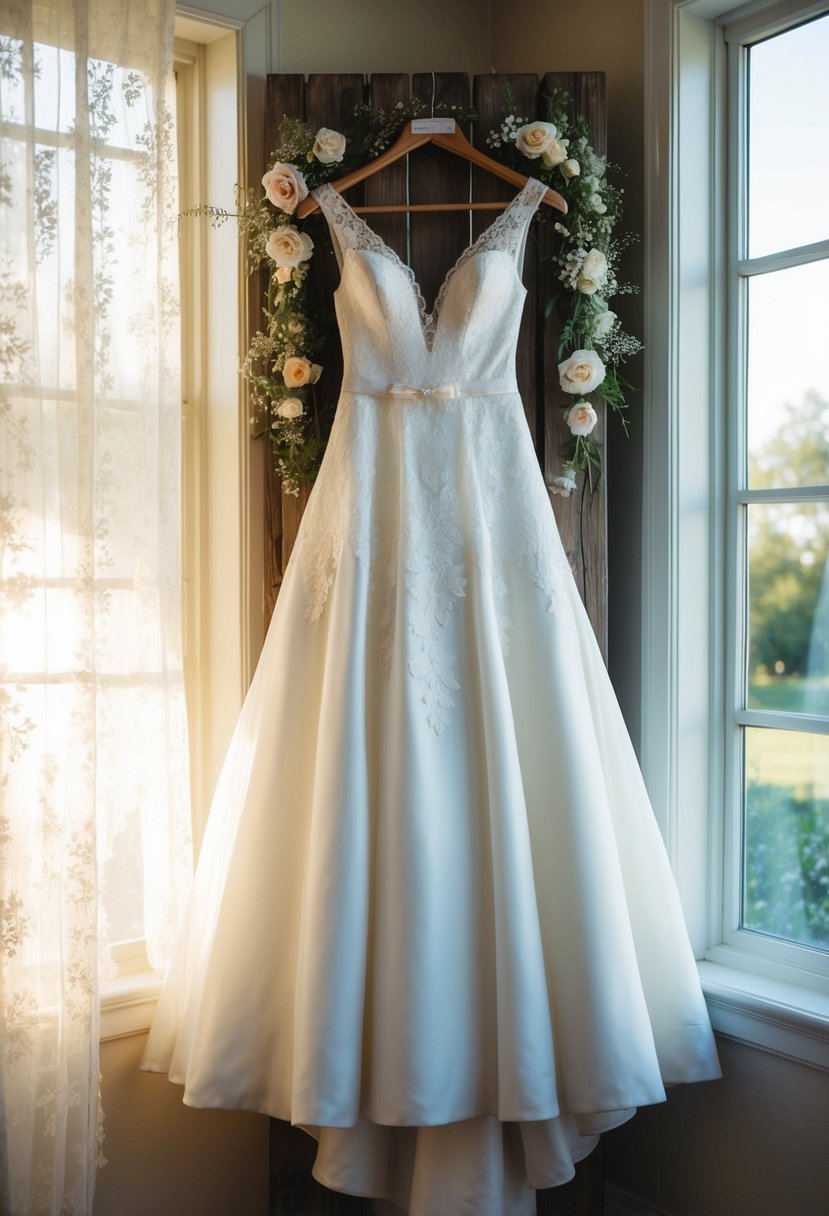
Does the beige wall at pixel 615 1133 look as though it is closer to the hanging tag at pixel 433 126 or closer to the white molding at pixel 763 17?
the white molding at pixel 763 17

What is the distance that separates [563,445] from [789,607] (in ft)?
1.76

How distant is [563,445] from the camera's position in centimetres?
210

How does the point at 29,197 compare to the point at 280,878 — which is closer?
the point at 29,197

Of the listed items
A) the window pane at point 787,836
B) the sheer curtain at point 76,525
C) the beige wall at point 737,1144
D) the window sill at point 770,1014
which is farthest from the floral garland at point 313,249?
the beige wall at point 737,1144

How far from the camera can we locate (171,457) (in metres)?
1.91

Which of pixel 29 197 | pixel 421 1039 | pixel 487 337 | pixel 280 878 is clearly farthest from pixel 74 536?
pixel 421 1039

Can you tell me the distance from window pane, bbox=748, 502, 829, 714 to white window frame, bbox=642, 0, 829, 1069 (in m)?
0.07

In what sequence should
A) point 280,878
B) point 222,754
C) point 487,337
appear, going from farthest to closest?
1. point 222,754
2. point 487,337
3. point 280,878

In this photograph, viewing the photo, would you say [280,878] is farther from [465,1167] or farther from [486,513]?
[486,513]

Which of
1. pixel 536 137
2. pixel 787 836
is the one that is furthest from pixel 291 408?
pixel 787 836

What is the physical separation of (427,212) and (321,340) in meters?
0.33

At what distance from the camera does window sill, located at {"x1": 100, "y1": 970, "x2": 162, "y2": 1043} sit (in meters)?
1.97

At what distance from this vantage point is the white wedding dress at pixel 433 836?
170 centimetres

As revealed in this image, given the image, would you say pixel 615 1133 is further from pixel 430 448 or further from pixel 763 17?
pixel 763 17
